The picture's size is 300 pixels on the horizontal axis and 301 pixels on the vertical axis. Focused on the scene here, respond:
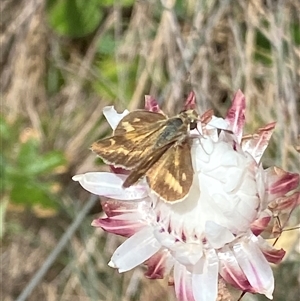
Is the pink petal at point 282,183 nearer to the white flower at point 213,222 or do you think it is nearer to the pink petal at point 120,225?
the white flower at point 213,222

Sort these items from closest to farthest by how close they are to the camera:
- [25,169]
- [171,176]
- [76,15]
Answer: [171,176]
[25,169]
[76,15]

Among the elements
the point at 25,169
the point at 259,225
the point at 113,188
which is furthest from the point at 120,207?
the point at 25,169

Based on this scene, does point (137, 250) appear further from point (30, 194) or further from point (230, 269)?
point (30, 194)

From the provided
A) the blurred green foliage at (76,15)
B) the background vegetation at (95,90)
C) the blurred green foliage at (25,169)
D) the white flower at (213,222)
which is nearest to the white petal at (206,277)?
the white flower at (213,222)

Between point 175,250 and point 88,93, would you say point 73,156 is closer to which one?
point 88,93

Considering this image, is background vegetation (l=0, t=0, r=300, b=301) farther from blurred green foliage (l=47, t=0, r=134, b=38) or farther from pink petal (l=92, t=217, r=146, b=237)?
pink petal (l=92, t=217, r=146, b=237)

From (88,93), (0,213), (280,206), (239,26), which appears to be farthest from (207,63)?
(280,206)
